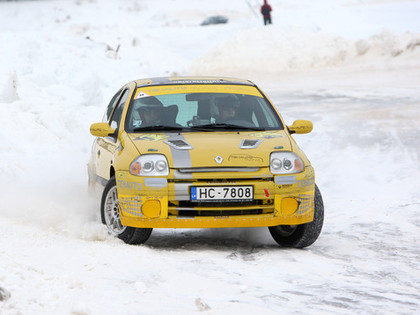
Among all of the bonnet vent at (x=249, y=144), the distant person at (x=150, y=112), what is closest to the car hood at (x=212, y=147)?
the bonnet vent at (x=249, y=144)

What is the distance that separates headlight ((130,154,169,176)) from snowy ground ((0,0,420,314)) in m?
0.60

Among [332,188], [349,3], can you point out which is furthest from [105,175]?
[349,3]

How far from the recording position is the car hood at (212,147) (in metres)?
6.68

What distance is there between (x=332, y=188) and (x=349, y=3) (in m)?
55.7

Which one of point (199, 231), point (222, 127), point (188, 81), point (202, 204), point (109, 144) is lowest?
point (199, 231)

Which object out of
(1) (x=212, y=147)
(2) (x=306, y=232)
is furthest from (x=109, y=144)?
(2) (x=306, y=232)

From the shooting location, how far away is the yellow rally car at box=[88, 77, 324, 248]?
662 centimetres

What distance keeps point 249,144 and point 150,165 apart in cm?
85

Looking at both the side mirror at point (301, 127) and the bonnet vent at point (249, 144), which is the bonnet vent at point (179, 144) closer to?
the bonnet vent at point (249, 144)

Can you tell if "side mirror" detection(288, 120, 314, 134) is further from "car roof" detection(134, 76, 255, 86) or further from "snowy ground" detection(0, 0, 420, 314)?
"snowy ground" detection(0, 0, 420, 314)

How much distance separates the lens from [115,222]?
23.3 feet

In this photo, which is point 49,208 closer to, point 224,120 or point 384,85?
point 224,120

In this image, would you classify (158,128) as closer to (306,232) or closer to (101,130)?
(101,130)

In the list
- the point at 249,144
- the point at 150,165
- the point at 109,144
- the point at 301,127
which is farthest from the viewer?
the point at 109,144
